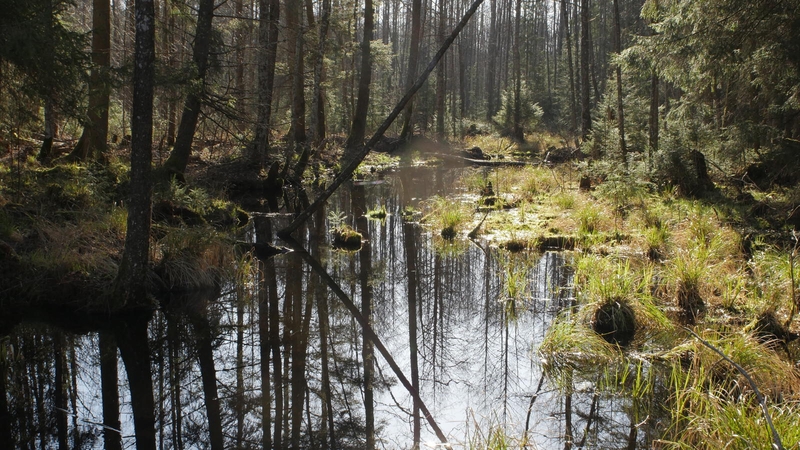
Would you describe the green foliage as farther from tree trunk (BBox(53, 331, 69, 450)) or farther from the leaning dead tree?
tree trunk (BBox(53, 331, 69, 450))

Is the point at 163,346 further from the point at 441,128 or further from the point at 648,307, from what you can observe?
the point at 441,128

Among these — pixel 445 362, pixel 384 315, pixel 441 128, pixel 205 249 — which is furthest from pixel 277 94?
pixel 445 362

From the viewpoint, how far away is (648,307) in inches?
248

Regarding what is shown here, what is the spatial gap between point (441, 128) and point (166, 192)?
69.1 feet

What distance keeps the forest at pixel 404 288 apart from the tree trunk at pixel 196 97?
0.06m

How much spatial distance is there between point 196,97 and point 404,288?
431cm

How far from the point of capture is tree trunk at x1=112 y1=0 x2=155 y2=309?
6.39 metres

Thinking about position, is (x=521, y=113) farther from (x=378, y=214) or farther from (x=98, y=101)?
(x=98, y=101)

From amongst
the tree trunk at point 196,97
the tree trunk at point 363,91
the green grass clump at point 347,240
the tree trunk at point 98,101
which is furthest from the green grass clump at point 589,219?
the tree trunk at point 363,91

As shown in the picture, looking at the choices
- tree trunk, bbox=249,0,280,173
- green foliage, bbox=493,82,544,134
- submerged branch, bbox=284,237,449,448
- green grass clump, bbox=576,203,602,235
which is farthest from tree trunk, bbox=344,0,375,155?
→ green foliage, bbox=493,82,544,134

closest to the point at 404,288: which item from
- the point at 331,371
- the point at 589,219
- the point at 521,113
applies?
the point at 331,371

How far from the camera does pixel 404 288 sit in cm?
856

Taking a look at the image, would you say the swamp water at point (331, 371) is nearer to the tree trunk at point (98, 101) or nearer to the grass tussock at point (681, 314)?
the grass tussock at point (681, 314)

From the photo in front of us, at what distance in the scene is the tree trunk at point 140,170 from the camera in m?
6.39
